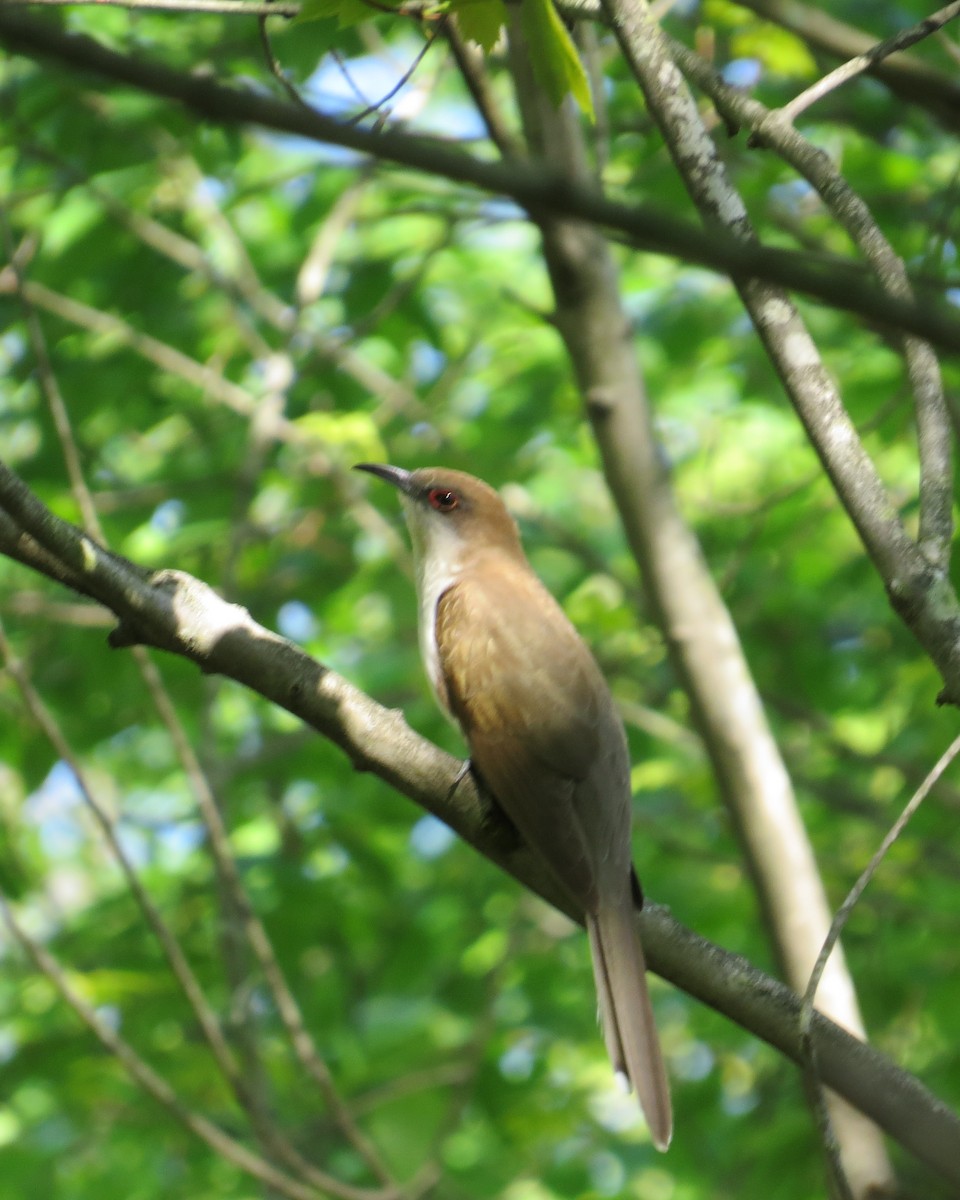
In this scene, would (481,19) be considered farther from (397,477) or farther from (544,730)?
(397,477)

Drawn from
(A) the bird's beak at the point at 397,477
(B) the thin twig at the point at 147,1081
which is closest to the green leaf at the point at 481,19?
(A) the bird's beak at the point at 397,477

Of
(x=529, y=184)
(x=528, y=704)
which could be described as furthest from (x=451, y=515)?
(x=529, y=184)

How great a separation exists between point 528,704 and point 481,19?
1890 millimetres

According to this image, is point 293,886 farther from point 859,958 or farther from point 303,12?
point 303,12

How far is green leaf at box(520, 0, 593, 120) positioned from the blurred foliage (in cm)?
190

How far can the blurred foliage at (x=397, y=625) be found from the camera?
552cm

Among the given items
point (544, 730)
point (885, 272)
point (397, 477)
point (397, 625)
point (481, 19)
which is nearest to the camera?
point (885, 272)

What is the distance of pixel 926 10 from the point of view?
5520 mm

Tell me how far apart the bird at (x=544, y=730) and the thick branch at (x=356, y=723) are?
1.57ft

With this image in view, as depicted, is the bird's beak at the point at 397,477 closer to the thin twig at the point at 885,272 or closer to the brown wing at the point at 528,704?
the brown wing at the point at 528,704

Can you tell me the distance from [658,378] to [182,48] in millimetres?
3043

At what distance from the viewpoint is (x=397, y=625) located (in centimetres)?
755

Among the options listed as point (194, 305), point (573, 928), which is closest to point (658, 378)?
point (194, 305)

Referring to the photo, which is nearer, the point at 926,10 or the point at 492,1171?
the point at 926,10
